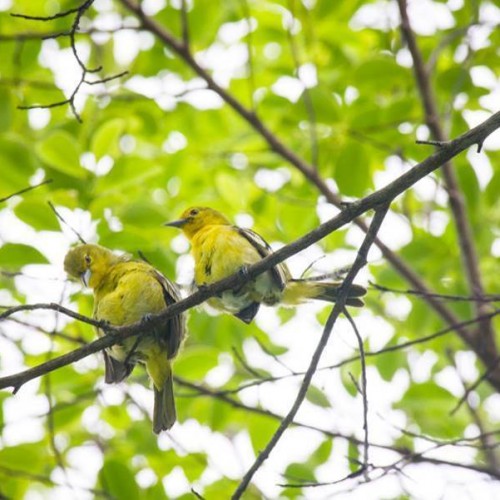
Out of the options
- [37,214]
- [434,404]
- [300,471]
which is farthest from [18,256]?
[434,404]

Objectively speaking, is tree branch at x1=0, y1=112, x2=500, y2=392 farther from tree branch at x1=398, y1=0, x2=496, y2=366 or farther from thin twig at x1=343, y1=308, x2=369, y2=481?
tree branch at x1=398, y1=0, x2=496, y2=366

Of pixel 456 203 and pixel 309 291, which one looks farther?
pixel 456 203

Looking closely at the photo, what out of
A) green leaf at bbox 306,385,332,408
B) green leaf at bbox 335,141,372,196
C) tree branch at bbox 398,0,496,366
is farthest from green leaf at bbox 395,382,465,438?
green leaf at bbox 335,141,372,196

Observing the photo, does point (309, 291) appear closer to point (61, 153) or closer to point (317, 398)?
point (317, 398)

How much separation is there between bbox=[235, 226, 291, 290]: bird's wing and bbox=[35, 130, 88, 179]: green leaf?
109 cm

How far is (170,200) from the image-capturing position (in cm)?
696

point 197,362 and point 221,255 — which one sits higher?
point 221,255

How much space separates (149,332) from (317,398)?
1.09 m

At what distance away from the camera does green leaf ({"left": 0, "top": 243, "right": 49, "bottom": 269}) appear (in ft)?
15.0

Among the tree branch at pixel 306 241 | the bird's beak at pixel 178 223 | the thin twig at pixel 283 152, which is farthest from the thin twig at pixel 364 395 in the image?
the bird's beak at pixel 178 223

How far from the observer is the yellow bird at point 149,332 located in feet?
16.4

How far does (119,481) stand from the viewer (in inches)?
189

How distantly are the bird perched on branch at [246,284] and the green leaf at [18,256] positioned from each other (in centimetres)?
100

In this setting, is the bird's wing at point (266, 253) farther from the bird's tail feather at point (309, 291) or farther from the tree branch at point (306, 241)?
the tree branch at point (306, 241)
